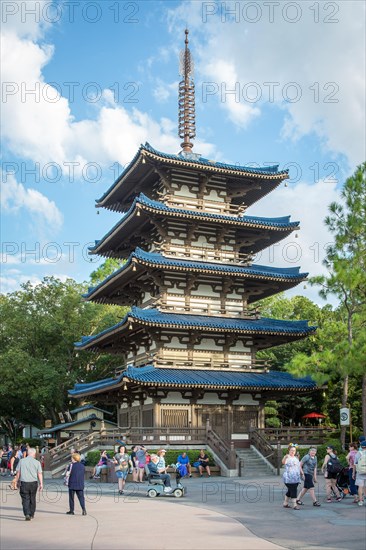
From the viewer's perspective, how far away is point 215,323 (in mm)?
38500

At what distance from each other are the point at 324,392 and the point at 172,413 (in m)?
17.6

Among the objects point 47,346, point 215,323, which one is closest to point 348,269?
point 215,323

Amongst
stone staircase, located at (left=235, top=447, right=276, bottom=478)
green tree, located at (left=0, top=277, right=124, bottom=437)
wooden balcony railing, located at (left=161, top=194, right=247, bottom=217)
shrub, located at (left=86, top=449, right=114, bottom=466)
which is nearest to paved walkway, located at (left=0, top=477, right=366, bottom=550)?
stone staircase, located at (left=235, top=447, right=276, bottom=478)

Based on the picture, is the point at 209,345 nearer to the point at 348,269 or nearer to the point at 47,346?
the point at 348,269

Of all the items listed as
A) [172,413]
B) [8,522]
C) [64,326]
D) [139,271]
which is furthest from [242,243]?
[8,522]

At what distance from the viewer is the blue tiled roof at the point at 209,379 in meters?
35.3

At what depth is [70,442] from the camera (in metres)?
37.1

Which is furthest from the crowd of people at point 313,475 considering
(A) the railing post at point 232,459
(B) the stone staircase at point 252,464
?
(B) the stone staircase at point 252,464

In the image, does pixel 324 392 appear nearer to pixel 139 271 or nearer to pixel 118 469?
pixel 139 271

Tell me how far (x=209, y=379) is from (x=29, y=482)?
2071cm

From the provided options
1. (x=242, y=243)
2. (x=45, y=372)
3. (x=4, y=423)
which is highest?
(x=242, y=243)

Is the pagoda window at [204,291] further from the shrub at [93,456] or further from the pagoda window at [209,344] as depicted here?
the shrub at [93,456]

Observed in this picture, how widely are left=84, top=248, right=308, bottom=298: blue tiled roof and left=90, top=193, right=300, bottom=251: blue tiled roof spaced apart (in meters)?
2.63

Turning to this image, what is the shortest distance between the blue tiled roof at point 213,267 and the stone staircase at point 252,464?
1029cm
